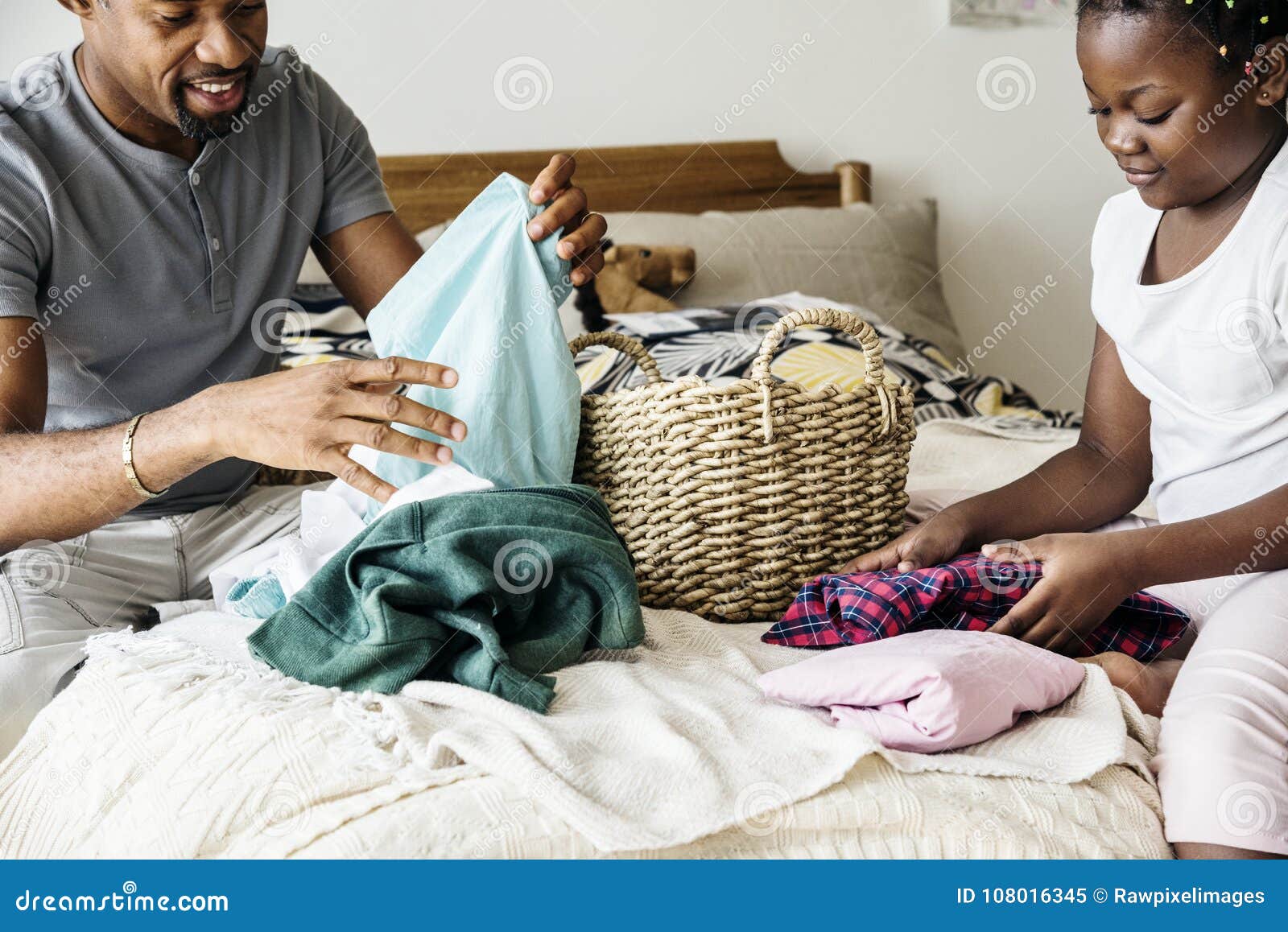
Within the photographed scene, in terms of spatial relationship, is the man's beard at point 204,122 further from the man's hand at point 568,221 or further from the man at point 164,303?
the man's hand at point 568,221

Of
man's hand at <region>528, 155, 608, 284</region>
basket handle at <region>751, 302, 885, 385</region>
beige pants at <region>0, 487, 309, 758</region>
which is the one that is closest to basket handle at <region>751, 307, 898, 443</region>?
basket handle at <region>751, 302, 885, 385</region>

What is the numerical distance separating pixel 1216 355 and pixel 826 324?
1.26ft

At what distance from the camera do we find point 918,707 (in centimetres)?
89

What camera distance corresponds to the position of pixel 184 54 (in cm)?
130

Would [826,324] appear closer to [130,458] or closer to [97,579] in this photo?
[130,458]

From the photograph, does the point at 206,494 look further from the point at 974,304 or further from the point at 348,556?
the point at 974,304

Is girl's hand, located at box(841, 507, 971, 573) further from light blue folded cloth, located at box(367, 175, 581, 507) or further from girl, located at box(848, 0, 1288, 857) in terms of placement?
light blue folded cloth, located at box(367, 175, 581, 507)

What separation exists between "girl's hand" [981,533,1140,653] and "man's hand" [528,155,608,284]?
581mm

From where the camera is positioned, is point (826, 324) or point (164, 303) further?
point (164, 303)

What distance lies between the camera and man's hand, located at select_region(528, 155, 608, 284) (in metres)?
1.24

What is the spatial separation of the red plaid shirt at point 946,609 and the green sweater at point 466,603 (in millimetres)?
192

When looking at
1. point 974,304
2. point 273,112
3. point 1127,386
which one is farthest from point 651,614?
point 974,304

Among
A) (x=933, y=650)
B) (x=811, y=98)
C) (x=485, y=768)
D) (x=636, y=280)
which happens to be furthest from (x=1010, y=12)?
(x=485, y=768)

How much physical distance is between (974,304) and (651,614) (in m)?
1.98
